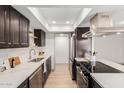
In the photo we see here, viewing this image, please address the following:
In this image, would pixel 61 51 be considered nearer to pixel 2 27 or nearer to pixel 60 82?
pixel 60 82

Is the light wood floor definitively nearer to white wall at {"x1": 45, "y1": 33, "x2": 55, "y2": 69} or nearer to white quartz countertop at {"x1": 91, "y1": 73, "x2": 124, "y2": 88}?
white wall at {"x1": 45, "y1": 33, "x2": 55, "y2": 69}

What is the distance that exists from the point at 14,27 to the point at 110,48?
4.22 meters

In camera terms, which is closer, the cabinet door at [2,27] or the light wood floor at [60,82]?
the cabinet door at [2,27]

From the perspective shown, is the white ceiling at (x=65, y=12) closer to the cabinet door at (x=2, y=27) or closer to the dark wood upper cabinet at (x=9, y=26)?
the dark wood upper cabinet at (x=9, y=26)

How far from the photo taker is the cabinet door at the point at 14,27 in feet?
8.45

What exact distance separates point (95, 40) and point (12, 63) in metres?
3.48

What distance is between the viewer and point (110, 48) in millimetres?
5832

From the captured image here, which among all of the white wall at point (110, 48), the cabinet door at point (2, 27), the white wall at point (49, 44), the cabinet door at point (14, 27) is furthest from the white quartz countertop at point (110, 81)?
the white wall at point (49, 44)

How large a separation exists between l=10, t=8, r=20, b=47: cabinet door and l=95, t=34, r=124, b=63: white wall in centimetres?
359

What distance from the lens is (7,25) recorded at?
2387 millimetres

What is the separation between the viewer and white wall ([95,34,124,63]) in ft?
18.9

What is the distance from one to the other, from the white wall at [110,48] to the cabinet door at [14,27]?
3.59 meters

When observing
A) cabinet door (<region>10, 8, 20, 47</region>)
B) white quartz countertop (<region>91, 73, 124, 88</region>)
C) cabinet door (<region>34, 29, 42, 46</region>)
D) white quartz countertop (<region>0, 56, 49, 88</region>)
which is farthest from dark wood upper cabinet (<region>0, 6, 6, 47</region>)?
cabinet door (<region>34, 29, 42, 46</region>)
